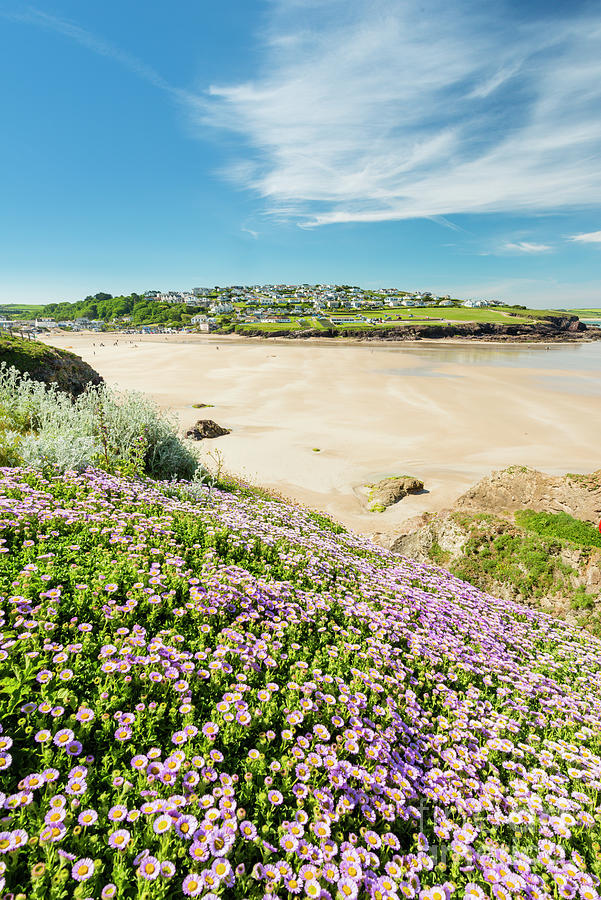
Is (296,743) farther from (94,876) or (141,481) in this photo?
(141,481)

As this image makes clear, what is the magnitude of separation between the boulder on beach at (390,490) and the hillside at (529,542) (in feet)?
6.77

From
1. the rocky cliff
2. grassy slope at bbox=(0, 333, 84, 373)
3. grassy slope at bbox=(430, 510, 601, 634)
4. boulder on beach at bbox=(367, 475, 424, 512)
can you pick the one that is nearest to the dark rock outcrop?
the rocky cliff

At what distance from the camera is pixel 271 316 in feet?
562

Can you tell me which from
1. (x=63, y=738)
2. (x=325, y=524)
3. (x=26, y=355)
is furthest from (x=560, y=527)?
(x=26, y=355)

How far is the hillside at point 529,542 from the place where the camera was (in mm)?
8791

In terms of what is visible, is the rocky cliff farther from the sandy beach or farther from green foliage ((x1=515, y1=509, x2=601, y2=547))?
green foliage ((x1=515, y1=509, x2=601, y2=547))

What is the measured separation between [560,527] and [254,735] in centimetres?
977

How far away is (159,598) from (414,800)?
2701mm

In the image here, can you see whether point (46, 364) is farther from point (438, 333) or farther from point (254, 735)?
point (438, 333)

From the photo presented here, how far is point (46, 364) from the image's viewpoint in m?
16.7

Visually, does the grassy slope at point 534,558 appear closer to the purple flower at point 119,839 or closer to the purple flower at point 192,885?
the purple flower at point 192,885

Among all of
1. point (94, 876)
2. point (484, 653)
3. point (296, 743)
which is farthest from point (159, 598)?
point (484, 653)

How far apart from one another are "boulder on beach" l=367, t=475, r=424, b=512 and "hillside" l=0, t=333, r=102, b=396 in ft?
37.0

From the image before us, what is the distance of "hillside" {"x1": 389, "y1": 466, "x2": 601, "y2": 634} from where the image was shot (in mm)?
8791
